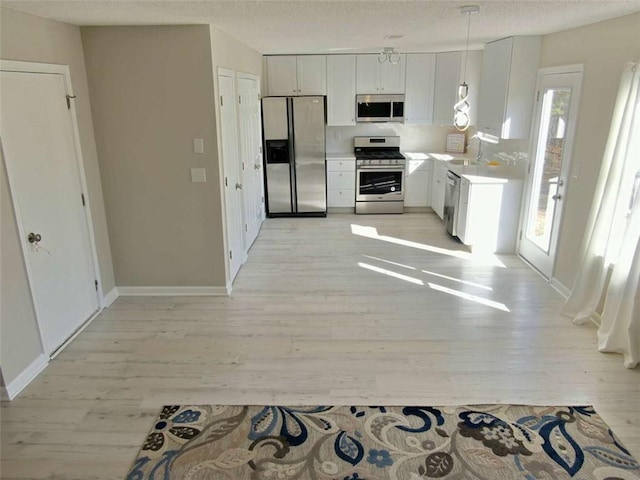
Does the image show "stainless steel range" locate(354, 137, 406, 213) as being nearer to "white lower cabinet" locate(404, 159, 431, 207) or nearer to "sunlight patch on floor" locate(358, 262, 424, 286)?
"white lower cabinet" locate(404, 159, 431, 207)

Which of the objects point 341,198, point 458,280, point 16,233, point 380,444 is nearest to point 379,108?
point 341,198

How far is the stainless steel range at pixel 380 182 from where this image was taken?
284 inches

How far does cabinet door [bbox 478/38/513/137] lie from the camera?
513cm

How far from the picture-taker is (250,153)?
5.84 meters

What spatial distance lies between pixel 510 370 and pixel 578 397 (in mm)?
441

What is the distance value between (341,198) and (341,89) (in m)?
1.70

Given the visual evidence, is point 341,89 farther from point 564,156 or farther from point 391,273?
point 564,156

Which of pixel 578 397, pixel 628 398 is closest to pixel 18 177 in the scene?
pixel 578 397

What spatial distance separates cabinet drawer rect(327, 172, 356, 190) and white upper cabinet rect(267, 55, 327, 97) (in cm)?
128

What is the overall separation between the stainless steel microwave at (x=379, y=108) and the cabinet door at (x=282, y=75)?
3.44 feet

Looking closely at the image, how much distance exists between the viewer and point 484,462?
249cm

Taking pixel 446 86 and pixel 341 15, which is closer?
pixel 341 15

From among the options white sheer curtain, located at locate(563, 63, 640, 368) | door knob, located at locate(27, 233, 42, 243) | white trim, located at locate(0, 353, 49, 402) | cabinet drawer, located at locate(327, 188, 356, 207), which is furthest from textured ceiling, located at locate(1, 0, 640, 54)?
cabinet drawer, located at locate(327, 188, 356, 207)

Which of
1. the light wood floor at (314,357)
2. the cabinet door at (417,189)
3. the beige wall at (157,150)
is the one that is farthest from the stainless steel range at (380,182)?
the beige wall at (157,150)
